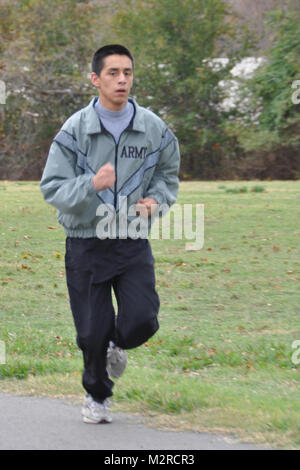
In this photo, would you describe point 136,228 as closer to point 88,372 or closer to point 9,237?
point 88,372

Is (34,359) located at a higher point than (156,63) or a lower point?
lower

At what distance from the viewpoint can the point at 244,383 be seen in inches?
229

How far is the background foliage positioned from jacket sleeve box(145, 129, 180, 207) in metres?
28.3

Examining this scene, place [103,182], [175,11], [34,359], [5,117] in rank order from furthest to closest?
[175,11] < [5,117] < [34,359] < [103,182]

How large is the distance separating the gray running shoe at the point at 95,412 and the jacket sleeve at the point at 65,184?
1.08m

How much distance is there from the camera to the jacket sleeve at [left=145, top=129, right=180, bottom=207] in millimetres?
4859

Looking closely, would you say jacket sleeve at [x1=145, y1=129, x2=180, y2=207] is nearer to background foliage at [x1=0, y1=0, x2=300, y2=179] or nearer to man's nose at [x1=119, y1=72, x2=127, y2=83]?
man's nose at [x1=119, y1=72, x2=127, y2=83]

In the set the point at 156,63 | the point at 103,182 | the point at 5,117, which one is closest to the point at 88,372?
the point at 103,182

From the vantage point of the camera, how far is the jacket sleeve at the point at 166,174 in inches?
191

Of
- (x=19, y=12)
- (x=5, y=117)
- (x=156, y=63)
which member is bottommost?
(x=5, y=117)

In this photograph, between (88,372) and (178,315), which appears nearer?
(88,372)

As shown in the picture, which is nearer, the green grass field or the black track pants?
the black track pants

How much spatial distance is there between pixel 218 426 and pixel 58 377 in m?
1.47

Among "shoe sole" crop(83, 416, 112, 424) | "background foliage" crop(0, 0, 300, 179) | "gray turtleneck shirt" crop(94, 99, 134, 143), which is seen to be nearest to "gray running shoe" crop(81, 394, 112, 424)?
"shoe sole" crop(83, 416, 112, 424)
